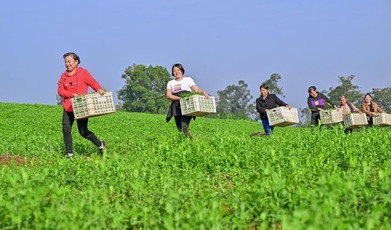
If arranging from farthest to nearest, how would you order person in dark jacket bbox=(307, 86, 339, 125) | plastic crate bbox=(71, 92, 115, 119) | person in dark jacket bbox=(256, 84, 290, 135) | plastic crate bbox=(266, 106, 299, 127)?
person in dark jacket bbox=(307, 86, 339, 125)
person in dark jacket bbox=(256, 84, 290, 135)
plastic crate bbox=(266, 106, 299, 127)
plastic crate bbox=(71, 92, 115, 119)

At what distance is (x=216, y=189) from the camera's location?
6.84 meters

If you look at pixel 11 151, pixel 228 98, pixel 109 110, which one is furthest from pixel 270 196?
pixel 228 98

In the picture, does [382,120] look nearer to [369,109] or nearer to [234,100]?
[369,109]

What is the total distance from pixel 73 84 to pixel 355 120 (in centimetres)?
910

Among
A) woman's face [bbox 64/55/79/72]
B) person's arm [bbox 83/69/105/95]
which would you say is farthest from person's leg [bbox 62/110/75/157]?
woman's face [bbox 64/55/79/72]

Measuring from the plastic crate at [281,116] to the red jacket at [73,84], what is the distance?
18.6 ft

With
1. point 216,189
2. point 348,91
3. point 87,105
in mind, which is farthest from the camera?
point 348,91

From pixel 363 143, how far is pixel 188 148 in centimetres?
287

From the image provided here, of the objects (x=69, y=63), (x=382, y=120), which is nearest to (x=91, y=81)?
(x=69, y=63)

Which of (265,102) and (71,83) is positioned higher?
(71,83)

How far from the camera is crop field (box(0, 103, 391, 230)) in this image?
470 cm

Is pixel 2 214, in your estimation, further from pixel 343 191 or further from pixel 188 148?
pixel 188 148

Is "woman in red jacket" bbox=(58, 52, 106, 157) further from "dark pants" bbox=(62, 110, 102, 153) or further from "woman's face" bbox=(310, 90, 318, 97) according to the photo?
"woman's face" bbox=(310, 90, 318, 97)

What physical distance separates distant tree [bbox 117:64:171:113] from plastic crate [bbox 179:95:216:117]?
74.2 metres
